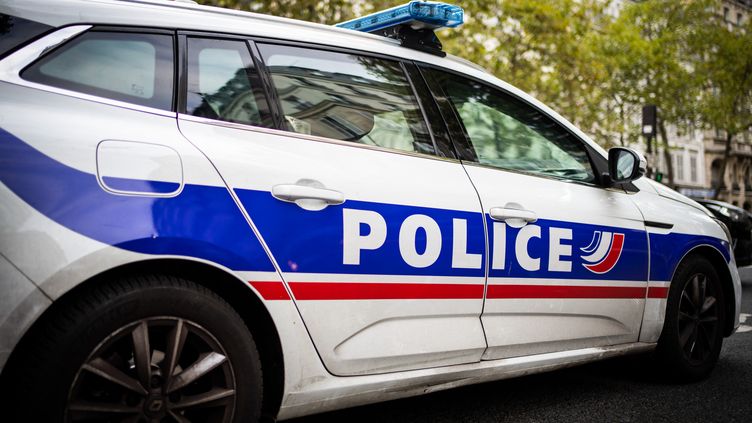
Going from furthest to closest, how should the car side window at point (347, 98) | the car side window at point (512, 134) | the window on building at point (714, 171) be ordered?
the window on building at point (714, 171)
the car side window at point (512, 134)
the car side window at point (347, 98)

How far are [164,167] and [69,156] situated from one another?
25 cm

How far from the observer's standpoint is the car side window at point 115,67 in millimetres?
1902

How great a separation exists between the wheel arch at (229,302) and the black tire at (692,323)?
233 cm

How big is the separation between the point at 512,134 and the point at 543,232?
0.58 meters

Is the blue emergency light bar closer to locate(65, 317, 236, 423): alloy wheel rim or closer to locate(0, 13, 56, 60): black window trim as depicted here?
locate(0, 13, 56, 60): black window trim

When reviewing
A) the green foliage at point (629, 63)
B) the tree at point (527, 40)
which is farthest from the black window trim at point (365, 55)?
the green foliage at point (629, 63)

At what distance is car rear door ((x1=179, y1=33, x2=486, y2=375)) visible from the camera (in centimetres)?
214

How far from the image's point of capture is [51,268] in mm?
1685

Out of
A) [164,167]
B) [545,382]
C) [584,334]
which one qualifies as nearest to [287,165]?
[164,167]

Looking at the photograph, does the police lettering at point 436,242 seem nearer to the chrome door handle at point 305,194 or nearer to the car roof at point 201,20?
Result: the chrome door handle at point 305,194

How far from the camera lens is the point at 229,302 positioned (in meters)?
2.09

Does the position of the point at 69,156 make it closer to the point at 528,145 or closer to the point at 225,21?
the point at 225,21

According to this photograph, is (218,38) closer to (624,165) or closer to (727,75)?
(624,165)

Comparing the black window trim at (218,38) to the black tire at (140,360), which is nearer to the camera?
the black tire at (140,360)
